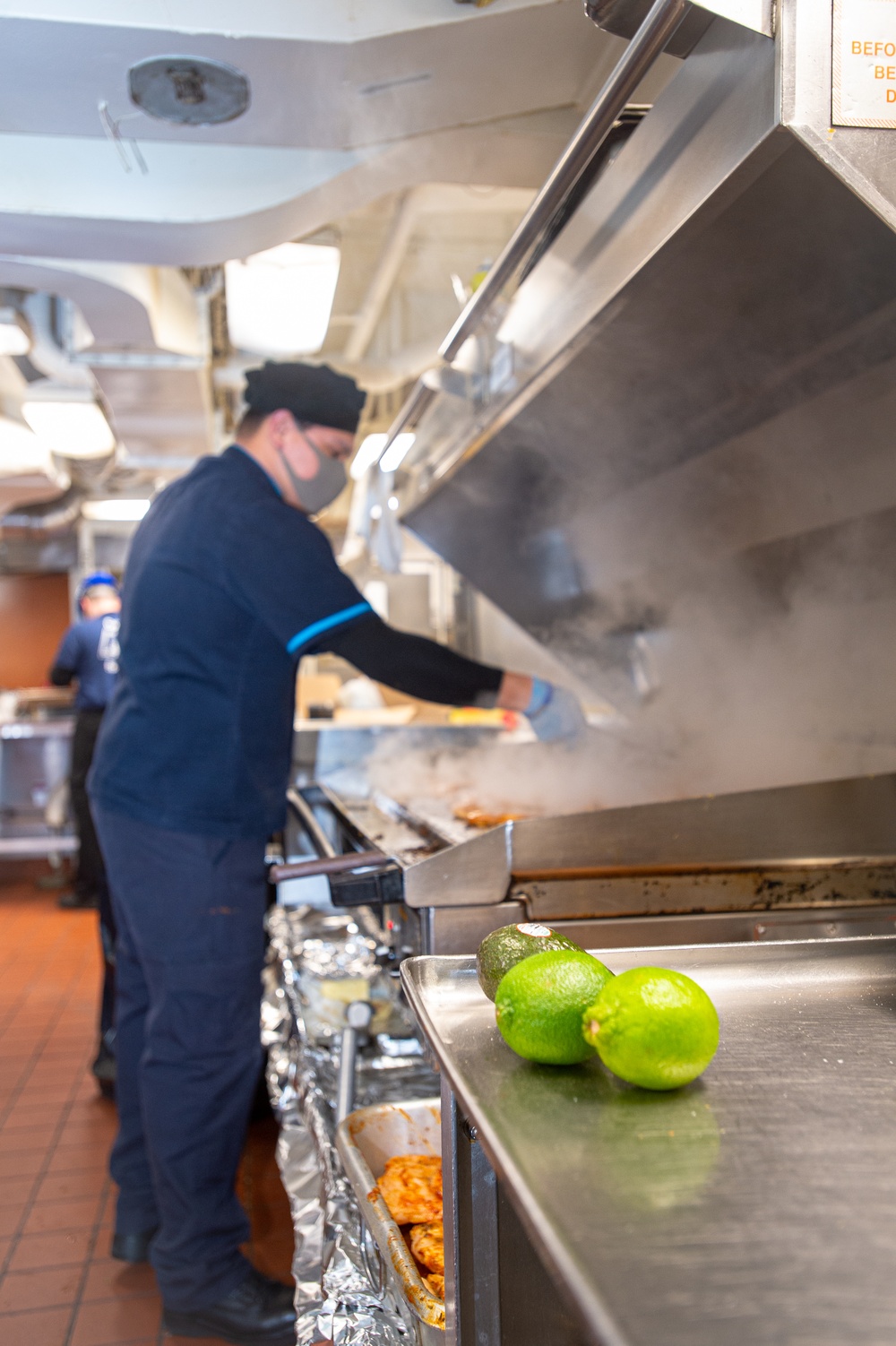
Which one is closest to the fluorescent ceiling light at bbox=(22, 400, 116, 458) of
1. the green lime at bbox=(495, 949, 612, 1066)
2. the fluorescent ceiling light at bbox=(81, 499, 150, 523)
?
the fluorescent ceiling light at bbox=(81, 499, 150, 523)

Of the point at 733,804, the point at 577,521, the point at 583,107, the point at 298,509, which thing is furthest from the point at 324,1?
the point at 733,804

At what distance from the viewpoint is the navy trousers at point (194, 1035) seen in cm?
178

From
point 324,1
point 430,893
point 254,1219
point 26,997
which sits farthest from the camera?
point 26,997

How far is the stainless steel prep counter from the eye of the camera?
50cm

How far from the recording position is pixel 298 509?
83.0 inches

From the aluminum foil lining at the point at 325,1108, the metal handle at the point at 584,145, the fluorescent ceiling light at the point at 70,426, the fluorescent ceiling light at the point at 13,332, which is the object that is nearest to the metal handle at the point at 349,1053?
the aluminum foil lining at the point at 325,1108

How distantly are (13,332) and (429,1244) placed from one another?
3331 millimetres

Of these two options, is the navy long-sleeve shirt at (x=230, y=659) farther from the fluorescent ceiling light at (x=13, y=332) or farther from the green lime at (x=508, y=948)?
the fluorescent ceiling light at (x=13, y=332)

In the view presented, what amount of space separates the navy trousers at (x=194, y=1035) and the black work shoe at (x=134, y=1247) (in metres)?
0.33

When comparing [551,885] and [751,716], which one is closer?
[551,885]

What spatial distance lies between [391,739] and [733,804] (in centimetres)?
181

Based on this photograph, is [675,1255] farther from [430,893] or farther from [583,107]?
[583,107]

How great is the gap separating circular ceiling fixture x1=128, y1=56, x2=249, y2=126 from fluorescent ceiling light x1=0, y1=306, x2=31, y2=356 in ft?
5.50

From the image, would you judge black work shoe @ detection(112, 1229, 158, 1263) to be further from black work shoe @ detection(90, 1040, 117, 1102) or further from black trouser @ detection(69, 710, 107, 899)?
black trouser @ detection(69, 710, 107, 899)
